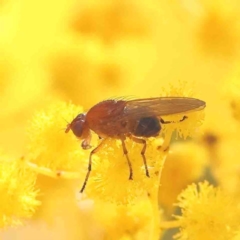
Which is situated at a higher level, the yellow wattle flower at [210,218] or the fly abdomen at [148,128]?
the fly abdomen at [148,128]

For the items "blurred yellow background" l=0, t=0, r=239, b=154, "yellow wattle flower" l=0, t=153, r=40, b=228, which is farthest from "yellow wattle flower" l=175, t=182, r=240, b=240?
"blurred yellow background" l=0, t=0, r=239, b=154

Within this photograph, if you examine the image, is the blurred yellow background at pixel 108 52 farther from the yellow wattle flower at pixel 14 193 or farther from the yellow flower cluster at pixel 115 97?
the yellow wattle flower at pixel 14 193

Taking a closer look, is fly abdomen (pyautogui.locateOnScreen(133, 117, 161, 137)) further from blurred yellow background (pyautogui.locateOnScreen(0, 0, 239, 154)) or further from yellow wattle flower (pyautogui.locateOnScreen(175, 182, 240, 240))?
blurred yellow background (pyautogui.locateOnScreen(0, 0, 239, 154))

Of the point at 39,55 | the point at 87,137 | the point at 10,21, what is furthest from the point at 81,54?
the point at 87,137

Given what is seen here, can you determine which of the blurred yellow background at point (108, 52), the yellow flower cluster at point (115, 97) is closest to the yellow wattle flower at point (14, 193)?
the yellow flower cluster at point (115, 97)

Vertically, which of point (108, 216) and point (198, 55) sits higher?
point (198, 55)

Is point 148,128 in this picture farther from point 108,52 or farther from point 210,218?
point 108,52

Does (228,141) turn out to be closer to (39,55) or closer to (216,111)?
(216,111)

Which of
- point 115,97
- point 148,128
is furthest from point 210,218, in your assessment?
point 115,97
